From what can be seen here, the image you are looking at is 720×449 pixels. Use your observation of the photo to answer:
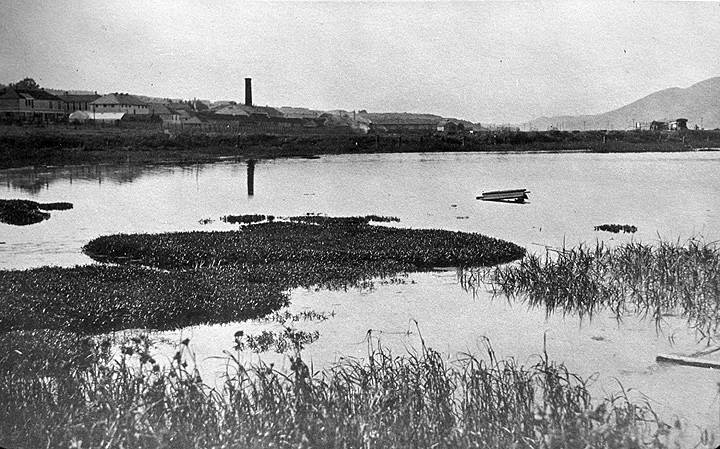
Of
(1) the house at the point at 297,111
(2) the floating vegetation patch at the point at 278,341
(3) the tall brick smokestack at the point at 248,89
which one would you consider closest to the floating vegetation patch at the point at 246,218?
(1) the house at the point at 297,111

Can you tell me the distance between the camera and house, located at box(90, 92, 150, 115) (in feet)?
23.9

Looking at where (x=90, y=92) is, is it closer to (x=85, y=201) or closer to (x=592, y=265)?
(x=85, y=201)

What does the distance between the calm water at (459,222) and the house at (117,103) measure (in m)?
1.41

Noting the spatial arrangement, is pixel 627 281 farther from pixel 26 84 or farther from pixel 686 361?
pixel 26 84

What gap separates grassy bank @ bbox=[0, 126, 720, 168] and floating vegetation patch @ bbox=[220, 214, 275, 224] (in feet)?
7.43

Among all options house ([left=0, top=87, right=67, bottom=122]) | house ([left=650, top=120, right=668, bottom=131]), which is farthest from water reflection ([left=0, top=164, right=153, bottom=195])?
house ([left=650, top=120, right=668, bottom=131])

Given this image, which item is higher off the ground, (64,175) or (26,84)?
(26,84)

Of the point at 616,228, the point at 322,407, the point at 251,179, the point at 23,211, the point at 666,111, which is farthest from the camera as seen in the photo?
the point at 251,179

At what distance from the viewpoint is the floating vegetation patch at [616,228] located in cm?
704

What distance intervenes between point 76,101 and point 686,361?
6964 mm

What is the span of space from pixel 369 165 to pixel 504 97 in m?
12.2

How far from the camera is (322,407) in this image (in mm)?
4363

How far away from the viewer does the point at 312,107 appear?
670cm

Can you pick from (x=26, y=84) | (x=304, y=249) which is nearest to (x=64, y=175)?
(x=26, y=84)
